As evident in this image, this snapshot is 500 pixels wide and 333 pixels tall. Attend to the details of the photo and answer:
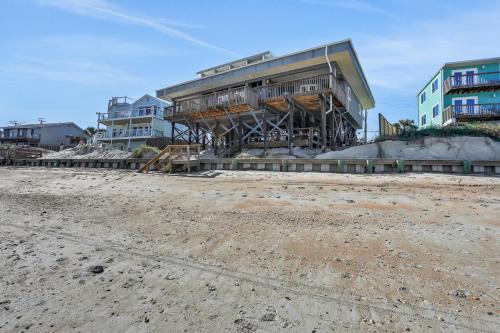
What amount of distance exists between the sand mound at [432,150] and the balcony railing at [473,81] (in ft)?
46.3

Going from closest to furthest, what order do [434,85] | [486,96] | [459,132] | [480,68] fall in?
[459,132] → [486,96] → [480,68] → [434,85]

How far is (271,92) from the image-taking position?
52.3 ft

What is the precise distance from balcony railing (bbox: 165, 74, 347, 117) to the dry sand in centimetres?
862

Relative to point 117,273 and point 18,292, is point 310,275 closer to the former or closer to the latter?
point 117,273

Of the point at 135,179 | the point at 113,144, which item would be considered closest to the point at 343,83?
the point at 135,179

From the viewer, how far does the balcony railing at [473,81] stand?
22.1m

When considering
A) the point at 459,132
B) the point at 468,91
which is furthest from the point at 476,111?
the point at 459,132

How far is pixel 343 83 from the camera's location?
17.5m

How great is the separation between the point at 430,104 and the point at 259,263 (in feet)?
101

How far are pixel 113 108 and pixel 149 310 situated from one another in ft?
140

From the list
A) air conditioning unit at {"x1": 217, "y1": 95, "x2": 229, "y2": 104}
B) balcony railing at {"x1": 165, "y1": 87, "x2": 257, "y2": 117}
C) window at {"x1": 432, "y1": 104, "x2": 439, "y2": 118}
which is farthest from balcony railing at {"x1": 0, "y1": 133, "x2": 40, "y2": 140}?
window at {"x1": 432, "y1": 104, "x2": 439, "y2": 118}

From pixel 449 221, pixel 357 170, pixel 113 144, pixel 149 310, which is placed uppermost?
pixel 113 144

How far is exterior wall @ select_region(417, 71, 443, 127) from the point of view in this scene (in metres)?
25.2

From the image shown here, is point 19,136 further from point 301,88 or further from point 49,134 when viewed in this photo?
point 301,88
